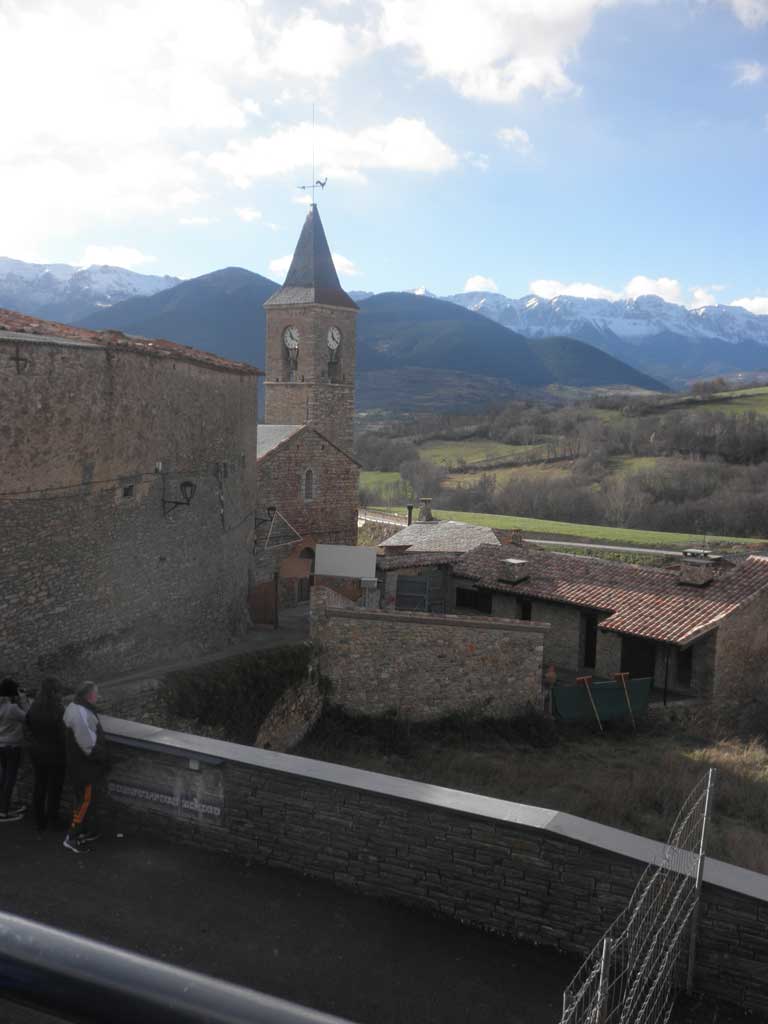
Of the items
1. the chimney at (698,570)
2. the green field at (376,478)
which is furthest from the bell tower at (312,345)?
the green field at (376,478)

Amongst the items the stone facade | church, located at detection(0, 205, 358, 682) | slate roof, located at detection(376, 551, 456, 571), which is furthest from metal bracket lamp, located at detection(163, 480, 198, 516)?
the stone facade

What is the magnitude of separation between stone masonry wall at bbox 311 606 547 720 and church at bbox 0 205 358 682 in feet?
8.48

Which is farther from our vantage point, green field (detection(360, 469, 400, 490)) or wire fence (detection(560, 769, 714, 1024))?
green field (detection(360, 469, 400, 490))

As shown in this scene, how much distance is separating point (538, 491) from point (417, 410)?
7185cm

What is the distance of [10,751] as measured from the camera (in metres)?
7.14

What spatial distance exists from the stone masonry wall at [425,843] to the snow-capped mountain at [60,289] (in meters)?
150

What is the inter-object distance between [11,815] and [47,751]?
820 millimetres

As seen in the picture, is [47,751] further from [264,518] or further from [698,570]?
[698,570]

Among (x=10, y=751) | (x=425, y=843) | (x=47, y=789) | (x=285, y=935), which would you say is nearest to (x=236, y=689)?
(x=10, y=751)

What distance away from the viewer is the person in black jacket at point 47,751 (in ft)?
22.1

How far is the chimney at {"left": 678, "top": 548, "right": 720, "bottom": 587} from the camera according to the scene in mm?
23703

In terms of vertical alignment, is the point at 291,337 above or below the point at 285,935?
above

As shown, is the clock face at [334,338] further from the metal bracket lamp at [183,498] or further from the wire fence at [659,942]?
the wire fence at [659,942]

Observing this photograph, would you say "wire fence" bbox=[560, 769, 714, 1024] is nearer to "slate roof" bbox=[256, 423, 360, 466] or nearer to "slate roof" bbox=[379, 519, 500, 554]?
"slate roof" bbox=[256, 423, 360, 466]
